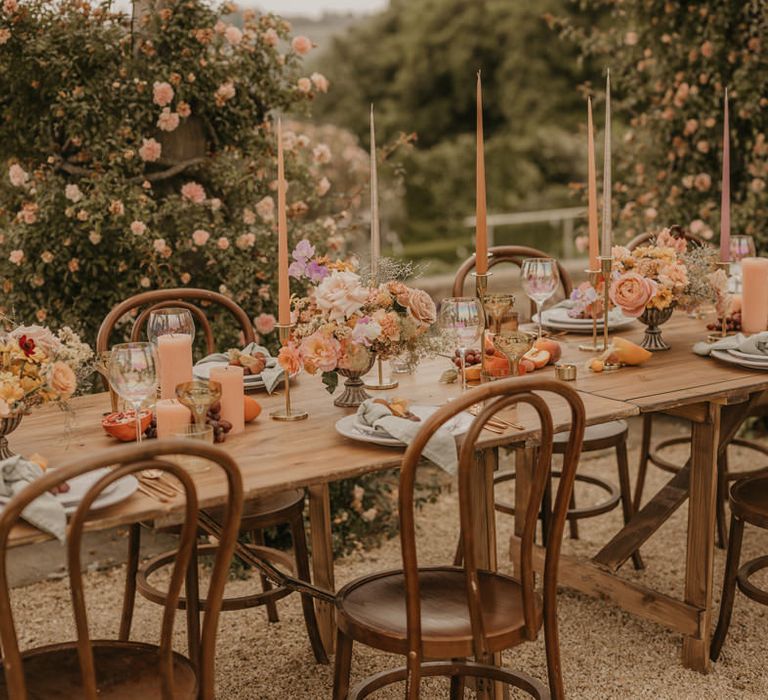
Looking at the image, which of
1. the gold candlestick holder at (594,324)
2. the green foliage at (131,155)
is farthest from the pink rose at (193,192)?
the gold candlestick holder at (594,324)

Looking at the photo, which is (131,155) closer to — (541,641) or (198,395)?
(198,395)

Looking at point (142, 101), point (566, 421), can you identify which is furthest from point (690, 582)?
point (142, 101)

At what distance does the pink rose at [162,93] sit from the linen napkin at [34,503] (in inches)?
76.9

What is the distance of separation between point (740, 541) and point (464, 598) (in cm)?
99

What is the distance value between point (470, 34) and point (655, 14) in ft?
40.4

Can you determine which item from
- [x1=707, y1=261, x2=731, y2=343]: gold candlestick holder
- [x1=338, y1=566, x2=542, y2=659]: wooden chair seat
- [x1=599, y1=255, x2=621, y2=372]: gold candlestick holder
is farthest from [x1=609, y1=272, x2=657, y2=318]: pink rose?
[x1=338, y1=566, x2=542, y2=659]: wooden chair seat

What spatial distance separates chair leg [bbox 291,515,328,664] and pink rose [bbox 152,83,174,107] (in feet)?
5.02

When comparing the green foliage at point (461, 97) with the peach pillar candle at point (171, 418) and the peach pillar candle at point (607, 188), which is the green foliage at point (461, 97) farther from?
the peach pillar candle at point (171, 418)

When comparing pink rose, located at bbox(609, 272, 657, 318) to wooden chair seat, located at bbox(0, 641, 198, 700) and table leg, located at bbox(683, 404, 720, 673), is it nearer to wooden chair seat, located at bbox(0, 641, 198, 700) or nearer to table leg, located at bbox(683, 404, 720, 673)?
table leg, located at bbox(683, 404, 720, 673)

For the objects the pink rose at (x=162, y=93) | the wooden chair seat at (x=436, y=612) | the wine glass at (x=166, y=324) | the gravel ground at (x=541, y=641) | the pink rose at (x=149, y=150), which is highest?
the pink rose at (x=162, y=93)

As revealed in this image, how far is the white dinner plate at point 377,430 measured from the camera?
2.10 m

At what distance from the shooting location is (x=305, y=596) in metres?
2.82

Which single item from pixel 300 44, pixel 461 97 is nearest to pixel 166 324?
pixel 300 44

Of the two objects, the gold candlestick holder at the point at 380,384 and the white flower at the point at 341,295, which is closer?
the white flower at the point at 341,295
